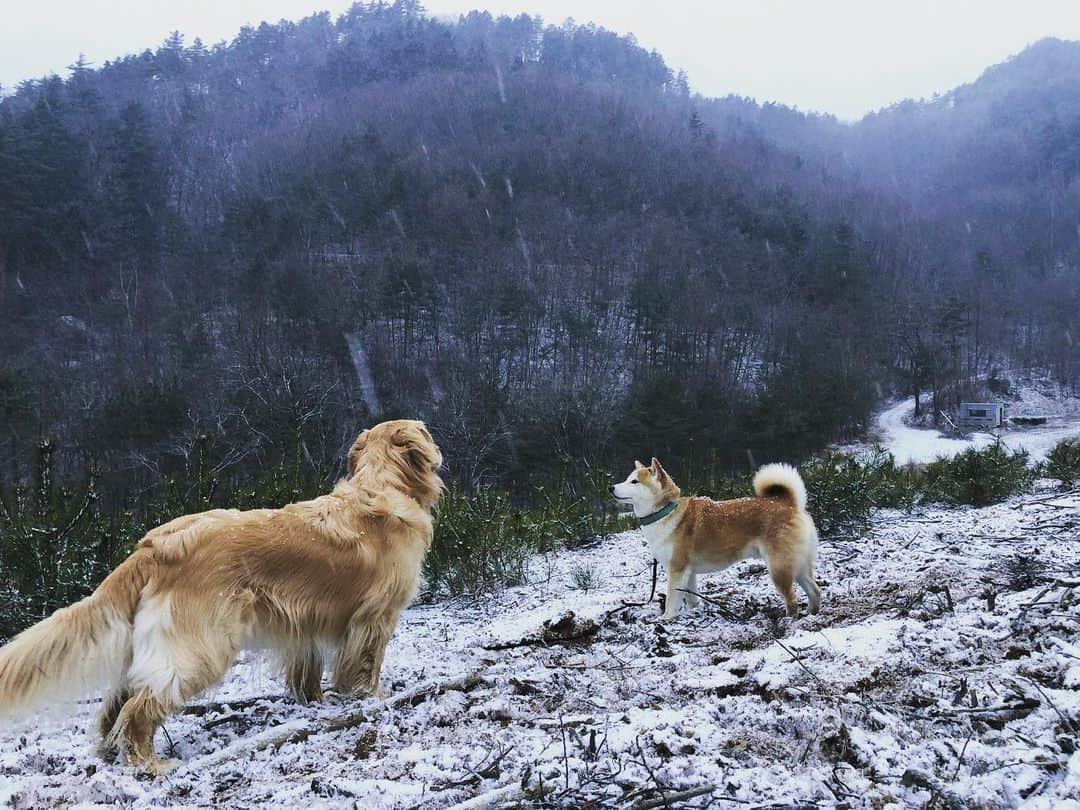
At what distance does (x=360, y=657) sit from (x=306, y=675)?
0.33m

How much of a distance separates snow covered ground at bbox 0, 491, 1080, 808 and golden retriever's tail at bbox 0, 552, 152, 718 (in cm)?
36

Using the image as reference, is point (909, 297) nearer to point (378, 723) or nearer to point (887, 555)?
point (887, 555)

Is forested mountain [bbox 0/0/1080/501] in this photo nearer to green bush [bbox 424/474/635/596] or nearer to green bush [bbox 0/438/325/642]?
green bush [bbox 0/438/325/642]

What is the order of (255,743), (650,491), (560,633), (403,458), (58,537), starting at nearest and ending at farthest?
1. (255,743)
2. (403,458)
3. (560,633)
4. (650,491)
5. (58,537)

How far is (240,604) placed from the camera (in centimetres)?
312

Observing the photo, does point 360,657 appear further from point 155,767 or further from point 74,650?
point 74,650

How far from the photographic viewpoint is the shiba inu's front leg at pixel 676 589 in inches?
213

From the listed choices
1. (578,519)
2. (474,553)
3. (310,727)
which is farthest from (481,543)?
(310,727)

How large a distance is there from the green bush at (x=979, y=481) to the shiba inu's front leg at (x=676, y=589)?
347 inches

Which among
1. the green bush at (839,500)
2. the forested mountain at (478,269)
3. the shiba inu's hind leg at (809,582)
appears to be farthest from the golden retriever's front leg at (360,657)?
the green bush at (839,500)

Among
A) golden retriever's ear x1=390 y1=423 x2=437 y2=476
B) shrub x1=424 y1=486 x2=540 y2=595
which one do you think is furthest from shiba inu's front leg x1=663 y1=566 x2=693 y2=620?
shrub x1=424 y1=486 x2=540 y2=595

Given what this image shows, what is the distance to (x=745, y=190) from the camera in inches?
3322

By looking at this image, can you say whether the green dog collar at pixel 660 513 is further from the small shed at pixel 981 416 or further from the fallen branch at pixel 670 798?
the small shed at pixel 981 416

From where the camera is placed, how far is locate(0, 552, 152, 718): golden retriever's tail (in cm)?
267
